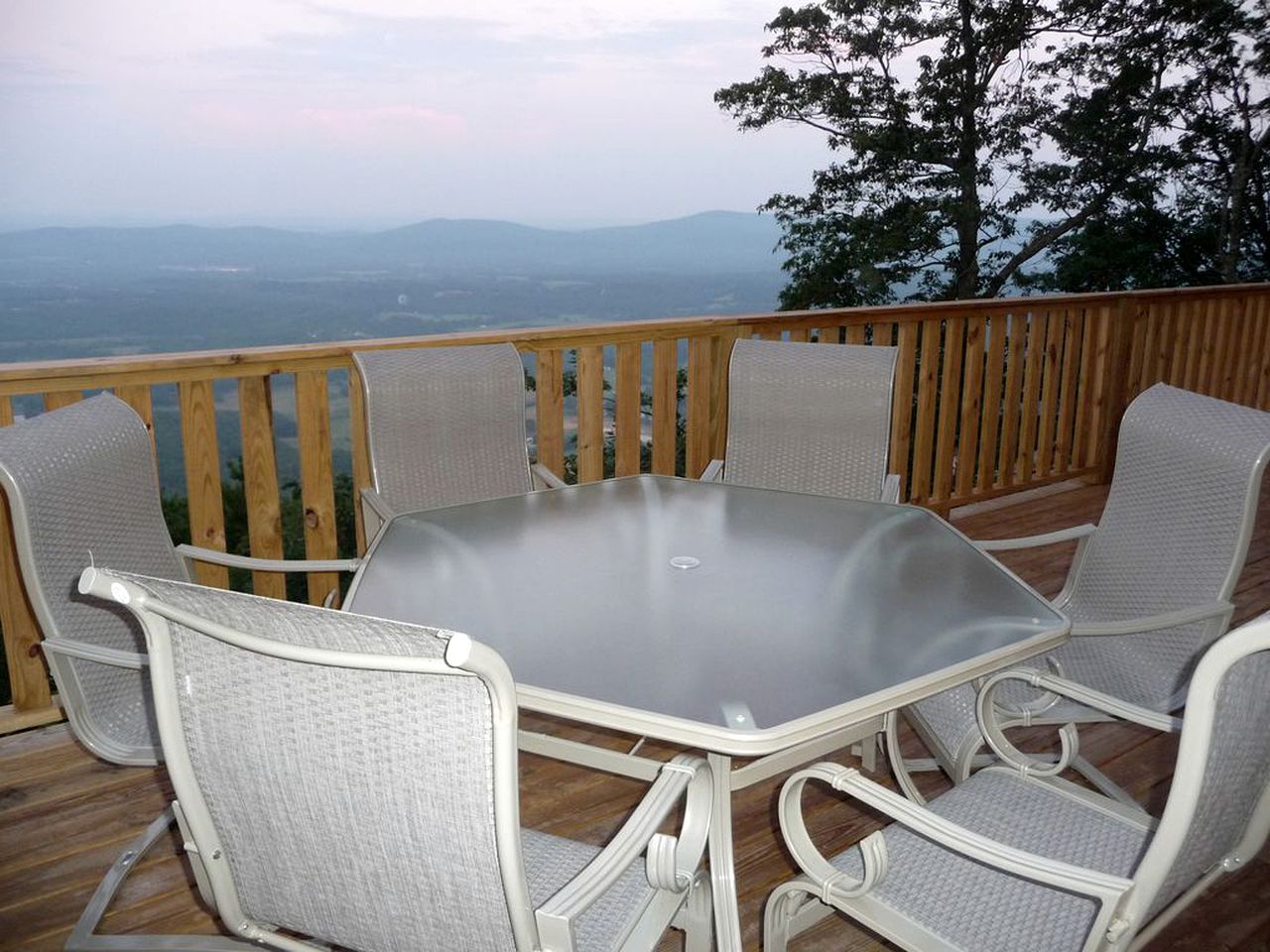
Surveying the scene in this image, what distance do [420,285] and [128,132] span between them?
12.3ft

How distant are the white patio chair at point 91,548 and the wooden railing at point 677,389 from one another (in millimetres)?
725

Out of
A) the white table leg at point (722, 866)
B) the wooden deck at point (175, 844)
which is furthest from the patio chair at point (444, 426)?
the white table leg at point (722, 866)

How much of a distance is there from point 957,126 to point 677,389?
971 cm

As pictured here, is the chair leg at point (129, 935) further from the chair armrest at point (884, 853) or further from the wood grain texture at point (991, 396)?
the wood grain texture at point (991, 396)

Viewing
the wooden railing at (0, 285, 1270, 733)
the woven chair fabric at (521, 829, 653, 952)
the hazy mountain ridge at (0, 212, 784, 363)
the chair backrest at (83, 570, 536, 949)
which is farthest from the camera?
the hazy mountain ridge at (0, 212, 784, 363)

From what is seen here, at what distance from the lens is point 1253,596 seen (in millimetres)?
3836

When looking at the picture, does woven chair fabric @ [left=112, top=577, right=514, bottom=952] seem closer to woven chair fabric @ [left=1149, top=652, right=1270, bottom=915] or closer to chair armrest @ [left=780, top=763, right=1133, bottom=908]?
chair armrest @ [left=780, top=763, right=1133, bottom=908]

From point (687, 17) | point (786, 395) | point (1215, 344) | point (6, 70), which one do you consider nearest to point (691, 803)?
point (786, 395)

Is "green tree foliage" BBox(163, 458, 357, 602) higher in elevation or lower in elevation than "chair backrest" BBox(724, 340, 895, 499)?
lower

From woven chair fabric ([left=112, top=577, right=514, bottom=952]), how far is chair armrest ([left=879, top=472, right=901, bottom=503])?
1908 mm

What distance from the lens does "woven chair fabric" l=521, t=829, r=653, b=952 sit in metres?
1.35

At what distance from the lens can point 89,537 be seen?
76.3 inches

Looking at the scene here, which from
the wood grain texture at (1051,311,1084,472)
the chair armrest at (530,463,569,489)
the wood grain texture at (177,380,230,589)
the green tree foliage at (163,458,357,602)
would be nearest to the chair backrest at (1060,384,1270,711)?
the chair armrest at (530,463,569,489)

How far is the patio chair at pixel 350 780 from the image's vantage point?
1036 millimetres
